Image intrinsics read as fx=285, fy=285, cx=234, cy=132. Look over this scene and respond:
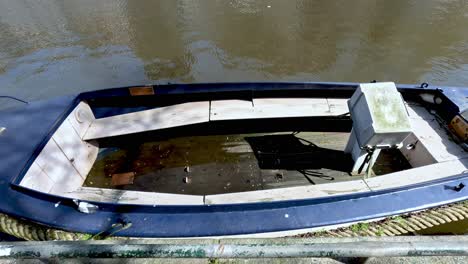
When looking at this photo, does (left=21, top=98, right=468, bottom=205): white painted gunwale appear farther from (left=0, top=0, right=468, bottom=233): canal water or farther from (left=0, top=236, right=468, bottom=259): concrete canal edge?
(left=0, top=0, right=468, bottom=233): canal water

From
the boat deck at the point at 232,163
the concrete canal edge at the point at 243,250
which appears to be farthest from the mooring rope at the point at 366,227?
the concrete canal edge at the point at 243,250

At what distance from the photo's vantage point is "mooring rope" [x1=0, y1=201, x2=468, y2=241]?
8.74 feet

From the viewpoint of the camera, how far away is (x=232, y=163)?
398cm

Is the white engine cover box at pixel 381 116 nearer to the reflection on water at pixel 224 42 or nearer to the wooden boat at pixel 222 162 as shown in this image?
the wooden boat at pixel 222 162

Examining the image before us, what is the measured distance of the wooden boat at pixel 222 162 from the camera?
2.70 m

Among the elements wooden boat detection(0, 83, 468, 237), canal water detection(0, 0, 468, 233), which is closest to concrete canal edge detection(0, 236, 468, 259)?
wooden boat detection(0, 83, 468, 237)

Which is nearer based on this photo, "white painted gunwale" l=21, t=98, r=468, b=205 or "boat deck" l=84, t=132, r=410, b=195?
"white painted gunwale" l=21, t=98, r=468, b=205

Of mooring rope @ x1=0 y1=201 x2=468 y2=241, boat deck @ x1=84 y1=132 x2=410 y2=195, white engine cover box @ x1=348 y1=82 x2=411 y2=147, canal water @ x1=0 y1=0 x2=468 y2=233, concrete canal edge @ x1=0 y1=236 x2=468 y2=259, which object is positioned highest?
concrete canal edge @ x1=0 y1=236 x2=468 y2=259

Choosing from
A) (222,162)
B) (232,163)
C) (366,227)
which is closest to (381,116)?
(366,227)

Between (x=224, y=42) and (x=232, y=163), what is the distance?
6165 millimetres

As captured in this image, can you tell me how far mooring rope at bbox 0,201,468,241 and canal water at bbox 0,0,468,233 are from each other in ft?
16.7

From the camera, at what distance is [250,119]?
4062 mm

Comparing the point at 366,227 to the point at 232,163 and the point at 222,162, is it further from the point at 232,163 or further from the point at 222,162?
the point at 222,162

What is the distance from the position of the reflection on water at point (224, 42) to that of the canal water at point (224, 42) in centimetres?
3
